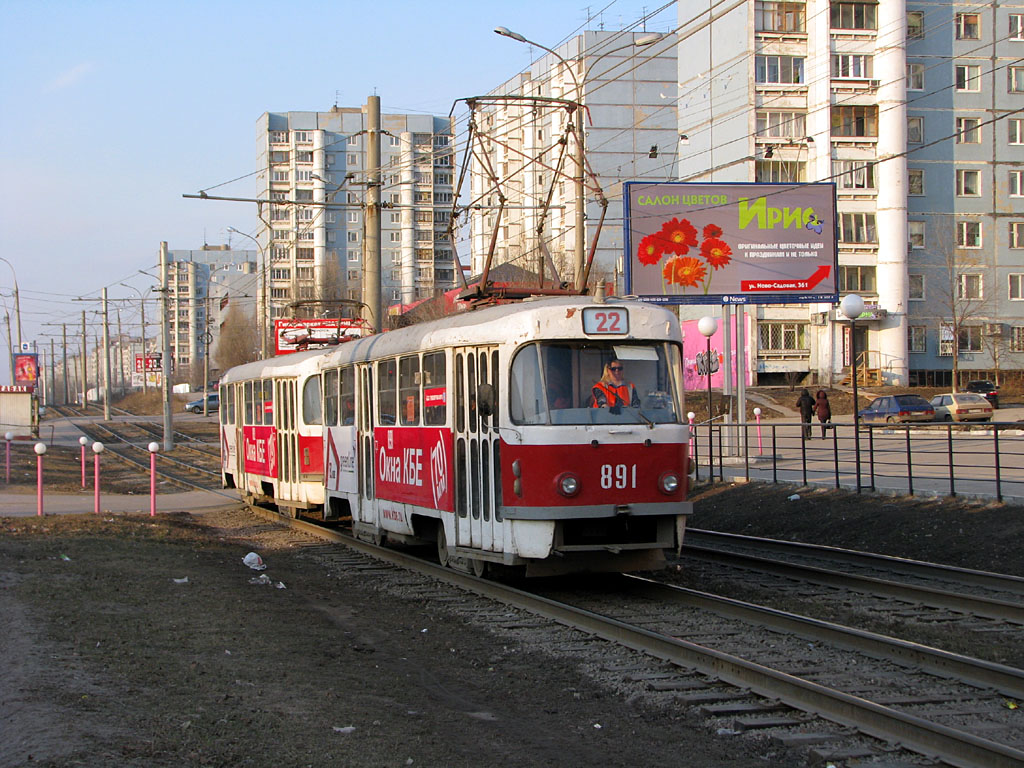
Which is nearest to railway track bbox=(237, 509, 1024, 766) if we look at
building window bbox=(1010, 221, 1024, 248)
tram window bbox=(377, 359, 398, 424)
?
tram window bbox=(377, 359, 398, 424)

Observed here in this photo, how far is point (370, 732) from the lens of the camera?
6.26m

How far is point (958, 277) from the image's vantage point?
58.8m

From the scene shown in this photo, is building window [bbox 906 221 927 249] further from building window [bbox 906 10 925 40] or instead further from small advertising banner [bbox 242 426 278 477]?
small advertising banner [bbox 242 426 278 477]

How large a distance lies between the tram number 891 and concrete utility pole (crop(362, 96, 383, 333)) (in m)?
11.1

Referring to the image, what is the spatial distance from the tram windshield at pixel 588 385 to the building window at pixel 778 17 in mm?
50974

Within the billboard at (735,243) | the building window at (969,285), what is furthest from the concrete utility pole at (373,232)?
the building window at (969,285)

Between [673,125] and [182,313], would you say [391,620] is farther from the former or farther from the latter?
[182,313]

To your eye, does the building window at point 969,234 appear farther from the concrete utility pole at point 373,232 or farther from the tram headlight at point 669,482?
the tram headlight at point 669,482

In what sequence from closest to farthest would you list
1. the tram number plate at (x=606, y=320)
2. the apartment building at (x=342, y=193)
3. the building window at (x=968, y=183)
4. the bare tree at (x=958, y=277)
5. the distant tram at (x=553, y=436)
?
the distant tram at (x=553, y=436)
the tram number plate at (x=606, y=320)
the bare tree at (x=958, y=277)
the building window at (x=968, y=183)
the apartment building at (x=342, y=193)

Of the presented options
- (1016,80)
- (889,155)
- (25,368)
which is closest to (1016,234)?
(1016,80)

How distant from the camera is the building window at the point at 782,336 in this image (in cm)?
5725

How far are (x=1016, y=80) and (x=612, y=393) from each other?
5769 cm

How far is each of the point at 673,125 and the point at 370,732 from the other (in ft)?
248

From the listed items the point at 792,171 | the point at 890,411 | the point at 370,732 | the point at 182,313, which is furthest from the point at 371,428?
the point at 182,313
